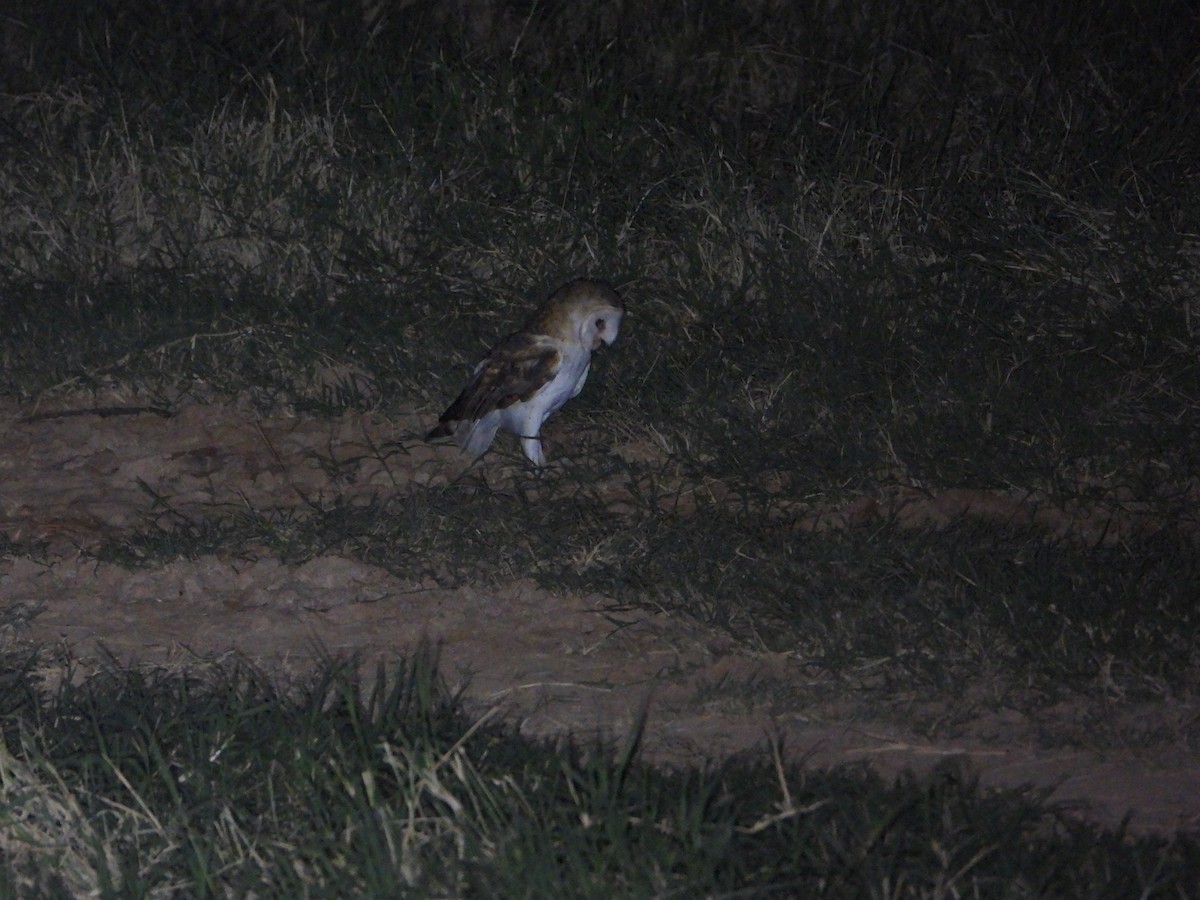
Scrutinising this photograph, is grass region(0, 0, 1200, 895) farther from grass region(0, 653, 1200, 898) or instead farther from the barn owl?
the barn owl

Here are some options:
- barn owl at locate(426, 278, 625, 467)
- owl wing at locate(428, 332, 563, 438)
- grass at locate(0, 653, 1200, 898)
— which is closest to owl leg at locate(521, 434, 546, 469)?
barn owl at locate(426, 278, 625, 467)

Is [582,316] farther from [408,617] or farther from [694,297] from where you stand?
[408,617]

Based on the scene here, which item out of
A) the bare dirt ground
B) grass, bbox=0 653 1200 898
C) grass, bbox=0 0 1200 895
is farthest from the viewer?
grass, bbox=0 0 1200 895

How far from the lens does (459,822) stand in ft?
8.75

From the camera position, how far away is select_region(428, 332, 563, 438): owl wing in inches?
193

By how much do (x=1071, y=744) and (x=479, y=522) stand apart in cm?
196

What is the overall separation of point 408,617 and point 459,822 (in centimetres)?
143

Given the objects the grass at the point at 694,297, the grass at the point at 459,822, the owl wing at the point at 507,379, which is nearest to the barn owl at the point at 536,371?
the owl wing at the point at 507,379

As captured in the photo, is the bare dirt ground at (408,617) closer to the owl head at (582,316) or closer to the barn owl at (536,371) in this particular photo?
the barn owl at (536,371)

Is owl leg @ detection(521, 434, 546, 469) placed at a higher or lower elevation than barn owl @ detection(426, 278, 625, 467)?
lower

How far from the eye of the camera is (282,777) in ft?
9.68

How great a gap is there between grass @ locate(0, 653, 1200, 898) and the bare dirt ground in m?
0.22

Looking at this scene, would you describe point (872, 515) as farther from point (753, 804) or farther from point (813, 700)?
point (753, 804)

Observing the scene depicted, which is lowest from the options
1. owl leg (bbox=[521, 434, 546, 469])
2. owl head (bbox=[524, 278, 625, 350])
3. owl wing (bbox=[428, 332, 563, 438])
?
owl leg (bbox=[521, 434, 546, 469])
